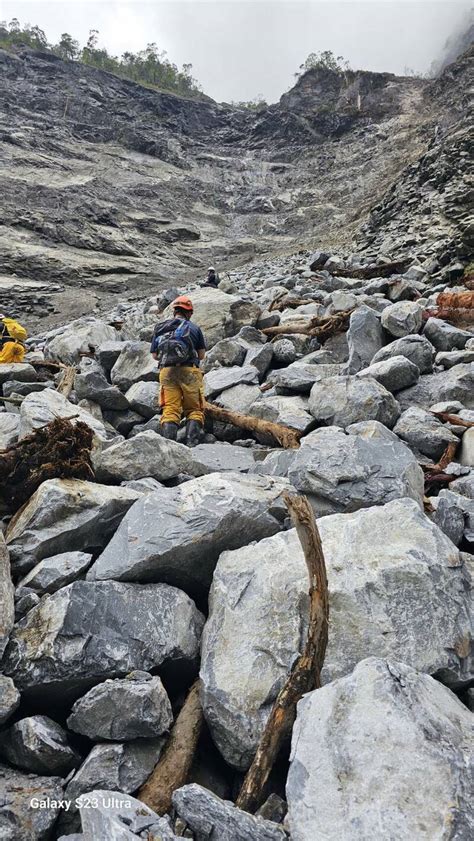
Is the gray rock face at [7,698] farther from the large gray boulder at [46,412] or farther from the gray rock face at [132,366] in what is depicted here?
the gray rock face at [132,366]

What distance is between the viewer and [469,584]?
8.75ft

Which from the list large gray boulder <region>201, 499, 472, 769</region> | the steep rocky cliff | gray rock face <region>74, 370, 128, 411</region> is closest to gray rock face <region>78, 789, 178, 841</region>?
large gray boulder <region>201, 499, 472, 769</region>

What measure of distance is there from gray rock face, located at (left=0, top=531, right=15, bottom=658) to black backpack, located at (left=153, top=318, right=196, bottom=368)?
358 cm

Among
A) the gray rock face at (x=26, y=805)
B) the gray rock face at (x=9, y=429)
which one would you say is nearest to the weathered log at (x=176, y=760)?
the gray rock face at (x=26, y=805)

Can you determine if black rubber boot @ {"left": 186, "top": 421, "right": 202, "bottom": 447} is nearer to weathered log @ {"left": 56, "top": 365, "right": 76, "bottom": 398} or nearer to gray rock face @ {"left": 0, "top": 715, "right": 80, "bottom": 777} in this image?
weathered log @ {"left": 56, "top": 365, "right": 76, "bottom": 398}

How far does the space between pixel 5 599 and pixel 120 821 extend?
1.34m

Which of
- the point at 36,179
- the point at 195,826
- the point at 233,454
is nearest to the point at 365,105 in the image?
the point at 36,179

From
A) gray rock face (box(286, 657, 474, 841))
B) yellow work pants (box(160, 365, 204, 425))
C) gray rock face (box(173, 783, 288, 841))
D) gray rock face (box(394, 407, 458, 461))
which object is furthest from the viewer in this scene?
yellow work pants (box(160, 365, 204, 425))

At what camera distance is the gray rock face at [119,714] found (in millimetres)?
2248

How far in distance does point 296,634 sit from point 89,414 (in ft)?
15.1

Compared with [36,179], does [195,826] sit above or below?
below

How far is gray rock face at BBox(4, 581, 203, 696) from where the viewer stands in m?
2.45

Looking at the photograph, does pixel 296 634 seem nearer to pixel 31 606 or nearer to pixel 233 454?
pixel 31 606

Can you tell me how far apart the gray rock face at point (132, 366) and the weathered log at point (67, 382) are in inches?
27.6
